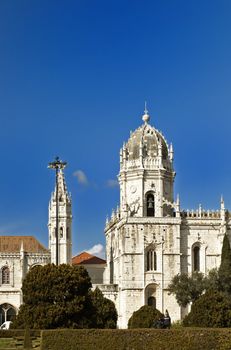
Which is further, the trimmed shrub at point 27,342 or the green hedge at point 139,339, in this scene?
the trimmed shrub at point 27,342

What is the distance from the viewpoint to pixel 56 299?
5706 cm

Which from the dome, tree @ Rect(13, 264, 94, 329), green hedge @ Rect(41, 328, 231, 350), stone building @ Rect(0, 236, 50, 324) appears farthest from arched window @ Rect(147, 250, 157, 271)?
green hedge @ Rect(41, 328, 231, 350)

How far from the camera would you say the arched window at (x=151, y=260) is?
82.6 m

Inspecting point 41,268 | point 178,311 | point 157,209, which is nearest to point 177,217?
point 157,209

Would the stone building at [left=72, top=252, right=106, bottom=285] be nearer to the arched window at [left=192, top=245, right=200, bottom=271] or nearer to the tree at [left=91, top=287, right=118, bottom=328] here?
the arched window at [left=192, top=245, right=200, bottom=271]

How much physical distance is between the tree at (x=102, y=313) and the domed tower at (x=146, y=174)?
2232 centimetres

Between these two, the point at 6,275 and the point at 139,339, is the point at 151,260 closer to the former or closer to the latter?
the point at 6,275

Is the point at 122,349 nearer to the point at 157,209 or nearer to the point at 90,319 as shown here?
the point at 90,319

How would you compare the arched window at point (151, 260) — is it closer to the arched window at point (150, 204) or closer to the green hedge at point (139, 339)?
the arched window at point (150, 204)

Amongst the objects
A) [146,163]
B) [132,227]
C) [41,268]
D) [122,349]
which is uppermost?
[146,163]

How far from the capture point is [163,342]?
41.8m

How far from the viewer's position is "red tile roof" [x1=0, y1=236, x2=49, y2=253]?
9675 cm

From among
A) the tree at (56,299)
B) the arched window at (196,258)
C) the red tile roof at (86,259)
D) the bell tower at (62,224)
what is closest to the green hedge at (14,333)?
the tree at (56,299)

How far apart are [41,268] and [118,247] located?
89.4 feet
